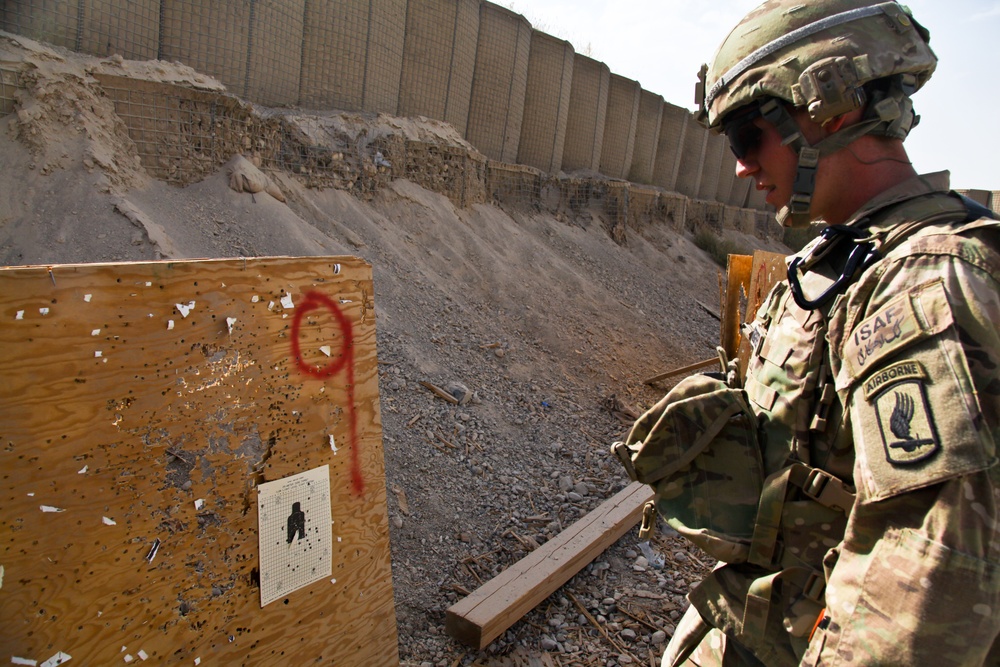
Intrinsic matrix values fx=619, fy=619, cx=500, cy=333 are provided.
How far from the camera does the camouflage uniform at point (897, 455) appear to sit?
927mm

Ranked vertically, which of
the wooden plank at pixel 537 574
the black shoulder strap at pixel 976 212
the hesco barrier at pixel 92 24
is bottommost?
the wooden plank at pixel 537 574

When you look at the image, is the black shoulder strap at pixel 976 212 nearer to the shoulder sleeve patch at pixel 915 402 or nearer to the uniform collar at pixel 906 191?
the uniform collar at pixel 906 191

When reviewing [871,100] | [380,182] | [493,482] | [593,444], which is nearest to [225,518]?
[871,100]

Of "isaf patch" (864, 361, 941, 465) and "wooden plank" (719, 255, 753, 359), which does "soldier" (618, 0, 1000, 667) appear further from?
"wooden plank" (719, 255, 753, 359)

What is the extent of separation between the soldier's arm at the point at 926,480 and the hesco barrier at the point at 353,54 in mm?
7726

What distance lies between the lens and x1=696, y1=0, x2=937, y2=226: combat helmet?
1.33 meters

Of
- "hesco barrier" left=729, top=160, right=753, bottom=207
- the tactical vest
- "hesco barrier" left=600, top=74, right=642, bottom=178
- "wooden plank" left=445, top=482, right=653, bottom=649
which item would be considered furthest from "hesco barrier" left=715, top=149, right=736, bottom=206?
the tactical vest

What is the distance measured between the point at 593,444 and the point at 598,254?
663 cm

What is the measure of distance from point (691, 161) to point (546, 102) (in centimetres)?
807

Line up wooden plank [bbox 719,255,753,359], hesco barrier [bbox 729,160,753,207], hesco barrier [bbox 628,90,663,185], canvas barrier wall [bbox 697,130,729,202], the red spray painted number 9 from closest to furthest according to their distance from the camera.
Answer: the red spray painted number 9 → wooden plank [bbox 719,255,753,359] → hesco barrier [bbox 628,90,663,185] → canvas barrier wall [bbox 697,130,729,202] → hesco barrier [bbox 729,160,753,207]

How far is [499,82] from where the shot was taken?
10.8 metres

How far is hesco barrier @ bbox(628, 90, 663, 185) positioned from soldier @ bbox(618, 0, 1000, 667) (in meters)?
14.8

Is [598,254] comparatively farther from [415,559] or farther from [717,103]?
[717,103]

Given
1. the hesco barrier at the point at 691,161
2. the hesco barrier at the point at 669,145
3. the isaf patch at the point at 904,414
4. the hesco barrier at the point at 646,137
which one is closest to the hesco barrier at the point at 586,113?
the hesco barrier at the point at 646,137
